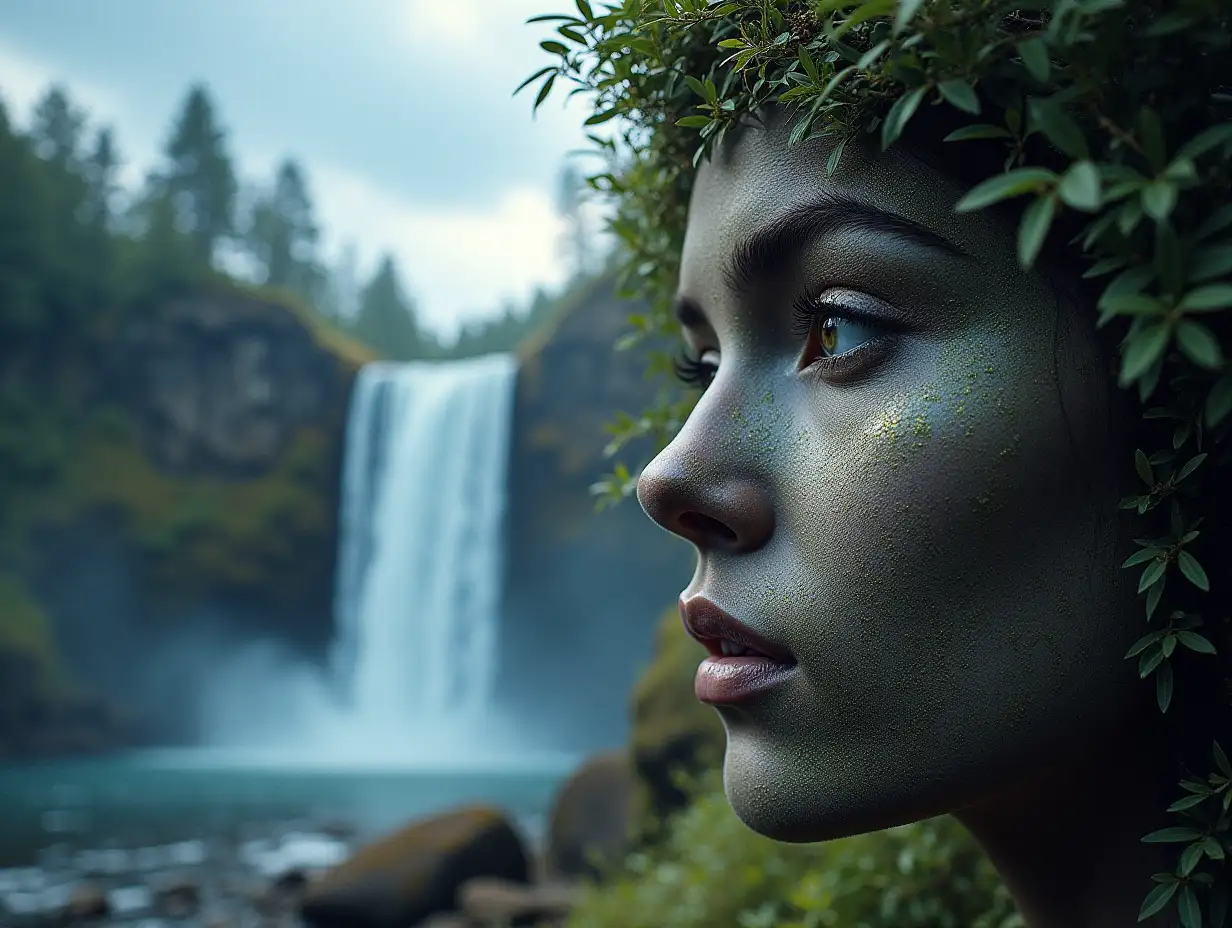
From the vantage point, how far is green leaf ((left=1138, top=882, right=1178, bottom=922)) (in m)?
1.38

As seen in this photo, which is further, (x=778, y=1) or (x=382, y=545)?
(x=382, y=545)

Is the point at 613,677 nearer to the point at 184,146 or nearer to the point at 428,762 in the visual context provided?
the point at 428,762

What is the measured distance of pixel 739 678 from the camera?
1538mm

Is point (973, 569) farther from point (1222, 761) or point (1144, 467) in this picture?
point (1222, 761)

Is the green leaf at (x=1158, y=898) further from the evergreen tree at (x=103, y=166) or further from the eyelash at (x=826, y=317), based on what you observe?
the evergreen tree at (x=103, y=166)

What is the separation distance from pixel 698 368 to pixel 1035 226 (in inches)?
42.7

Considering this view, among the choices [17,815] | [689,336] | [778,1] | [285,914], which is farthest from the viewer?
[17,815]

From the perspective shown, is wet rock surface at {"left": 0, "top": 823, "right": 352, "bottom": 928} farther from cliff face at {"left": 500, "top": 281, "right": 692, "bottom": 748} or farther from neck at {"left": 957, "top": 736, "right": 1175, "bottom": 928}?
cliff face at {"left": 500, "top": 281, "right": 692, "bottom": 748}

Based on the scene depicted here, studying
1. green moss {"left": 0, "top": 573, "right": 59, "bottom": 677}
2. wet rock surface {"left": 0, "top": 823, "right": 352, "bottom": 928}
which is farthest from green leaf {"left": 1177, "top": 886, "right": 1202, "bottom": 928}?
green moss {"left": 0, "top": 573, "right": 59, "bottom": 677}

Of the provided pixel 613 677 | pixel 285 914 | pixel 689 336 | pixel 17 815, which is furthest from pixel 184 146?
pixel 689 336

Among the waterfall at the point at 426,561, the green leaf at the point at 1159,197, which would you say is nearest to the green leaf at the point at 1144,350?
the green leaf at the point at 1159,197

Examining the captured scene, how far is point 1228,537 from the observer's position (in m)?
1.43

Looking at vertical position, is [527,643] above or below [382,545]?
below

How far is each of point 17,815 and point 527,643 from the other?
54.2 ft
